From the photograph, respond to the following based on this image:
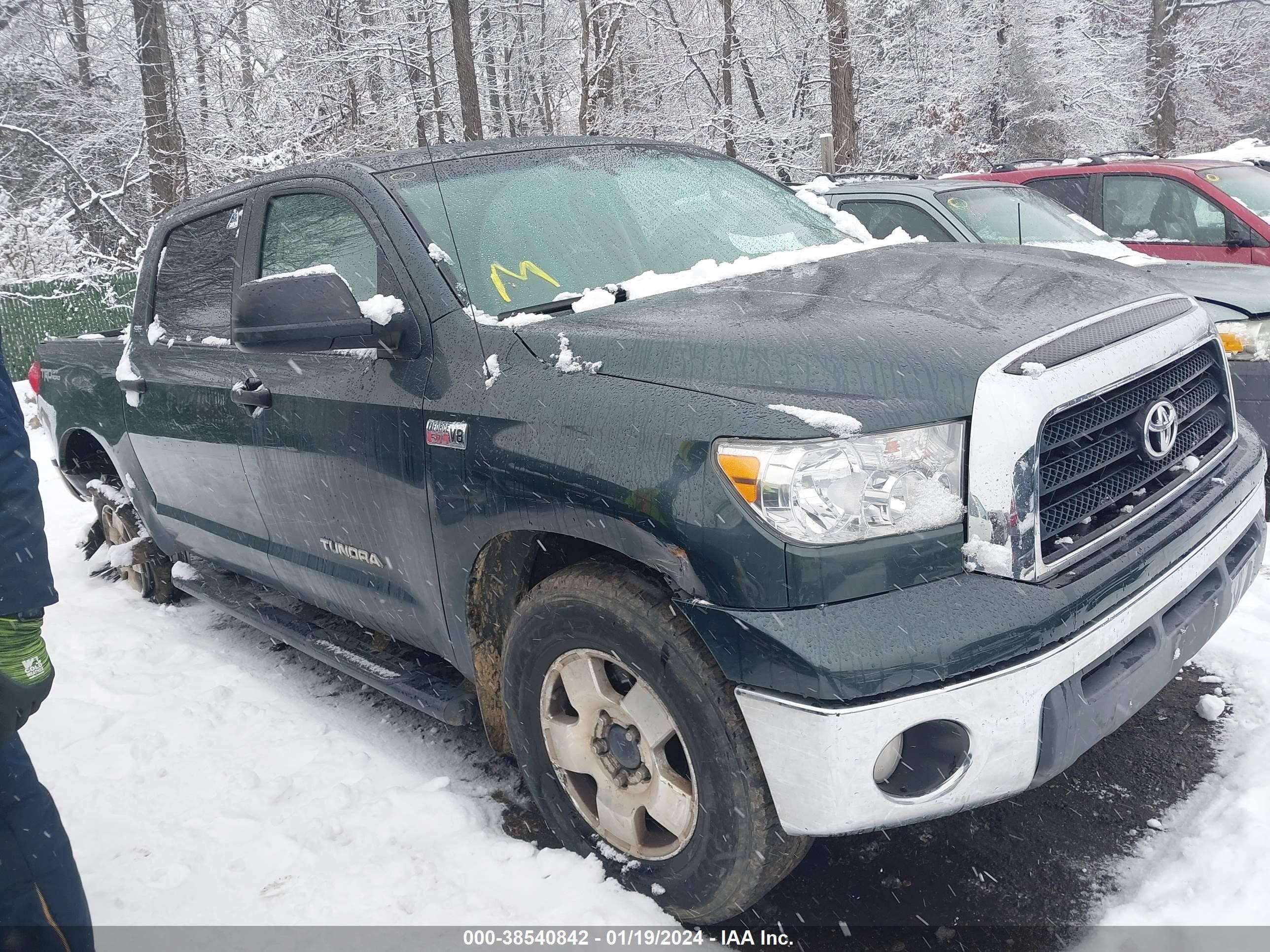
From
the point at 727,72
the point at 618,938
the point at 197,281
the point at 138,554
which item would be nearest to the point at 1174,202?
the point at 197,281

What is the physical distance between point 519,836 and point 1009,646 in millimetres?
1590

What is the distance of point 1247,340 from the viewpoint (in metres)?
4.75

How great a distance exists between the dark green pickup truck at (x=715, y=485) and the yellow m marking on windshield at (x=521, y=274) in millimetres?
11

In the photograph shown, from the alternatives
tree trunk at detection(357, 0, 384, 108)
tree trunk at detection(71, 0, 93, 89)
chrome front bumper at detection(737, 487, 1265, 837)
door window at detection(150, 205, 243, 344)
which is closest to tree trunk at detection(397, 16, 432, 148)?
tree trunk at detection(357, 0, 384, 108)

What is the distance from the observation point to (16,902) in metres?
2.11

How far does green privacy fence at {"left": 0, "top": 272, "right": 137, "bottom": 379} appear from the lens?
1670cm

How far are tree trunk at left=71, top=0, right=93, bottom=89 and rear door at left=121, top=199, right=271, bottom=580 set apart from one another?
58.9 feet

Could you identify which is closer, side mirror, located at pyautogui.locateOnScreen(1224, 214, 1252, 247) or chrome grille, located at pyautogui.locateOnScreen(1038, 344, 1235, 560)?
chrome grille, located at pyautogui.locateOnScreen(1038, 344, 1235, 560)

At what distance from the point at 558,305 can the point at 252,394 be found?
1.28m

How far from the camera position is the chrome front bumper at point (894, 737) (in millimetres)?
1979

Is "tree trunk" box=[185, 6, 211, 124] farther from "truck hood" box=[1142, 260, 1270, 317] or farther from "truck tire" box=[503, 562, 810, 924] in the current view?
"truck tire" box=[503, 562, 810, 924]

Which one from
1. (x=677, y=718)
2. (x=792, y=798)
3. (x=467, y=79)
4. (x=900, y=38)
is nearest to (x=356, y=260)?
(x=677, y=718)

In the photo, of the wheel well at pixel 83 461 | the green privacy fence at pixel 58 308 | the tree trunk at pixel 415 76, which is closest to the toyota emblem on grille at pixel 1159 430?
the wheel well at pixel 83 461

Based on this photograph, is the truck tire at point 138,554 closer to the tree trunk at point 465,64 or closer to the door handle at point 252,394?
the door handle at point 252,394
